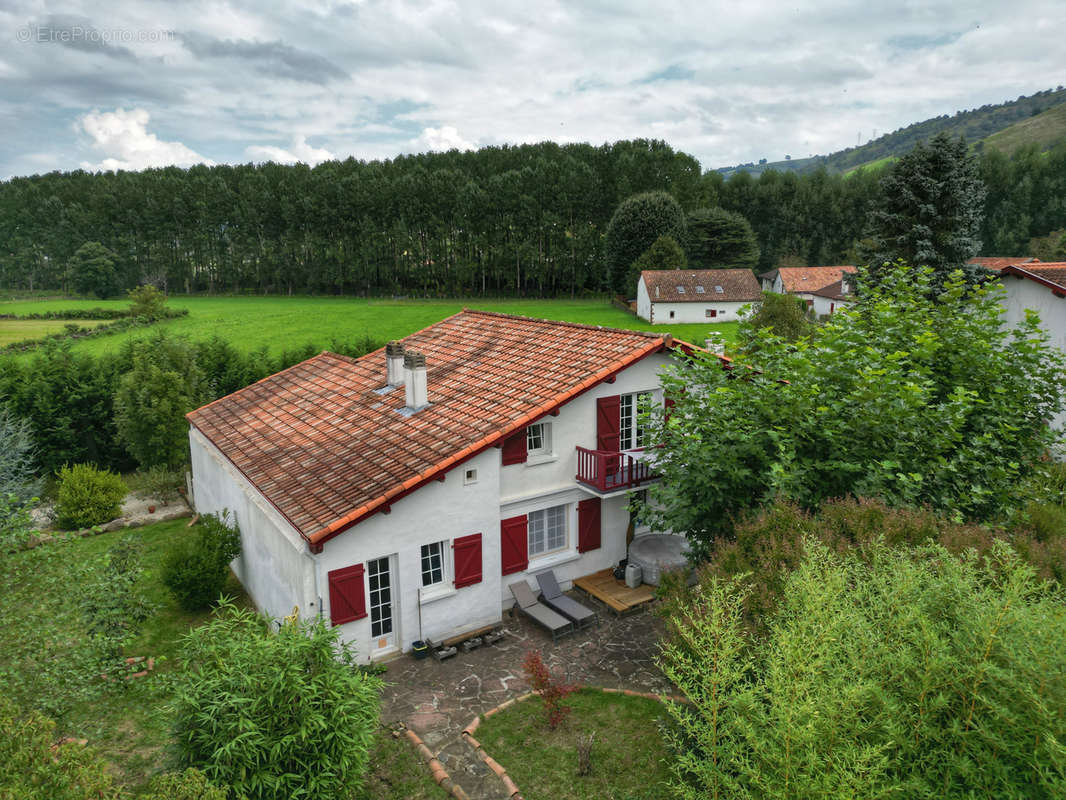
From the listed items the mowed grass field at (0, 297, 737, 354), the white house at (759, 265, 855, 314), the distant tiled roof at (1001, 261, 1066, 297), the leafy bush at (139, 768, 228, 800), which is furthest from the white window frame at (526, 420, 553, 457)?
the white house at (759, 265, 855, 314)

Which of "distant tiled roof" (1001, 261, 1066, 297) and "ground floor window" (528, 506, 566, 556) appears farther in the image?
"distant tiled roof" (1001, 261, 1066, 297)

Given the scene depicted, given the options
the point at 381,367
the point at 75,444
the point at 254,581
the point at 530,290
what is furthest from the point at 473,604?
the point at 530,290

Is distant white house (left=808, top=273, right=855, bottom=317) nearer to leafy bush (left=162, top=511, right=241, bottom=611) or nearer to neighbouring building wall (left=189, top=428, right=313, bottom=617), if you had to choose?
neighbouring building wall (left=189, top=428, right=313, bottom=617)

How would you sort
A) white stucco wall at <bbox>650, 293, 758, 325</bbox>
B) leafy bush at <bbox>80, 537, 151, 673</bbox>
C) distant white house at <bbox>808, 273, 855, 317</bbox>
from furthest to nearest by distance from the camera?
distant white house at <bbox>808, 273, 855, 317</bbox>
white stucco wall at <bbox>650, 293, 758, 325</bbox>
leafy bush at <bbox>80, 537, 151, 673</bbox>

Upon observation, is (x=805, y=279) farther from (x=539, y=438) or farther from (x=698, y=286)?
(x=539, y=438)

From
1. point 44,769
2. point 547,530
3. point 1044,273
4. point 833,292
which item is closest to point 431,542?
point 547,530

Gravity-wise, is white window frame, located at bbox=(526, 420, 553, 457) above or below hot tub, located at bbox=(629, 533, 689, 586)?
above

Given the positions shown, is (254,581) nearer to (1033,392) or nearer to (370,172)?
(1033,392)
